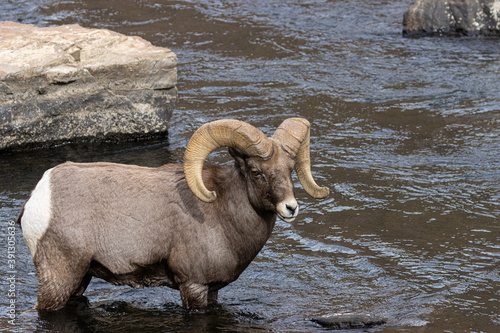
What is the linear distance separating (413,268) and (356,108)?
621 cm

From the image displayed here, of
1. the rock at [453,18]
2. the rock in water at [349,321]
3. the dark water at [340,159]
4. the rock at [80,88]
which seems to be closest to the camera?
the rock in water at [349,321]

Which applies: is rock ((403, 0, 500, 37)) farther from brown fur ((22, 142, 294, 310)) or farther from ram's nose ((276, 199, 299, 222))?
ram's nose ((276, 199, 299, 222))

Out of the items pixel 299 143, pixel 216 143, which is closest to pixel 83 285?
pixel 216 143

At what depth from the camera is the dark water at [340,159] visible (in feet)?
23.5

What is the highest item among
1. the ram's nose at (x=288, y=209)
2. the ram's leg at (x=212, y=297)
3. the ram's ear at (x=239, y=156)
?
the ram's ear at (x=239, y=156)

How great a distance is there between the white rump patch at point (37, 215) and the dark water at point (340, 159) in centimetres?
78

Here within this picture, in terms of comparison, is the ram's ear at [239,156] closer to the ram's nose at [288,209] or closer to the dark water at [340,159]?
the ram's nose at [288,209]

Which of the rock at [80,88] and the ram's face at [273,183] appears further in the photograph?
the rock at [80,88]

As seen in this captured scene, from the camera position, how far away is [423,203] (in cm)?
988

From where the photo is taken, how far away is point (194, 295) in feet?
22.2

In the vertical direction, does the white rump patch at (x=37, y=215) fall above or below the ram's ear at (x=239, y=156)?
below

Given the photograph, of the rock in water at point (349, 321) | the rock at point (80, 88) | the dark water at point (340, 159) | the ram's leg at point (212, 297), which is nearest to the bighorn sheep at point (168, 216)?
the ram's leg at point (212, 297)

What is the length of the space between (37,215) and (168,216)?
3.98 ft

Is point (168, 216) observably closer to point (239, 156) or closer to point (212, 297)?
→ point (239, 156)
